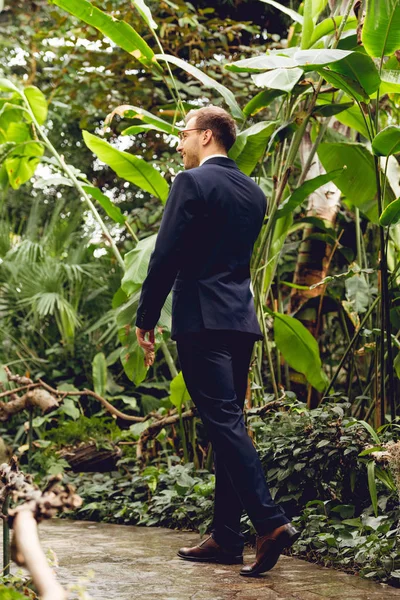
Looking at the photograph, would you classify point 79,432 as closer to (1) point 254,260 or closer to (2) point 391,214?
(1) point 254,260

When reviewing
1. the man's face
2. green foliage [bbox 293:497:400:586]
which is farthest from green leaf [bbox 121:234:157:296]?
green foliage [bbox 293:497:400:586]

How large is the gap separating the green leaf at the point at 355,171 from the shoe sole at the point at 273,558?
7.16ft

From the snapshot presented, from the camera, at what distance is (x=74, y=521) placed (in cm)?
489

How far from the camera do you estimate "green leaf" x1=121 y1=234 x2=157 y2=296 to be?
433 cm

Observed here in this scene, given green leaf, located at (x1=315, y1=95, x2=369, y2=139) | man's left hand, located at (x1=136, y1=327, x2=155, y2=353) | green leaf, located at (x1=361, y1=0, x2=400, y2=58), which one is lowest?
man's left hand, located at (x1=136, y1=327, x2=155, y2=353)

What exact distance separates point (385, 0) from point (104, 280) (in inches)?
187

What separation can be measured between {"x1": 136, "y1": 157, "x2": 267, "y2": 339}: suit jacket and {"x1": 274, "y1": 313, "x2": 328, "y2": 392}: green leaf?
1.40m

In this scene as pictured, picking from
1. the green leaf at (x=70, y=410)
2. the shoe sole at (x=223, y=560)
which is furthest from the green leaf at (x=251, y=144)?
the green leaf at (x=70, y=410)

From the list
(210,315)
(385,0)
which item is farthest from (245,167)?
(210,315)

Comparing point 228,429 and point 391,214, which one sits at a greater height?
point 391,214

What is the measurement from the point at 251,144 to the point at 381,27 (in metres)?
0.97

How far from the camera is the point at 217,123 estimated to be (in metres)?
3.31

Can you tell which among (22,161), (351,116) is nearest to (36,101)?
(22,161)

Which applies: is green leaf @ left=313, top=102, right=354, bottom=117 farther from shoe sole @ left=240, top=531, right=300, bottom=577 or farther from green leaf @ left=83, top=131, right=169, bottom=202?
shoe sole @ left=240, top=531, right=300, bottom=577
